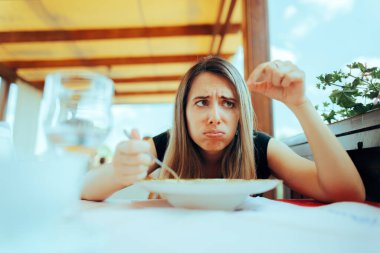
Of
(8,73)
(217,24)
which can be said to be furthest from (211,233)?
(8,73)

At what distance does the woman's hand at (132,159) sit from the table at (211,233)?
73 mm

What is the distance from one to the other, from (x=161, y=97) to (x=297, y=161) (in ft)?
19.8

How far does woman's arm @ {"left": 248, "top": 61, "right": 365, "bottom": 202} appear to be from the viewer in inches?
28.5

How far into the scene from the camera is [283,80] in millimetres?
747

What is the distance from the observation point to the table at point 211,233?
0.91 ft

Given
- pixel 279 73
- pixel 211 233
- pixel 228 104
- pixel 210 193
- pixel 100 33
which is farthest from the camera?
pixel 100 33

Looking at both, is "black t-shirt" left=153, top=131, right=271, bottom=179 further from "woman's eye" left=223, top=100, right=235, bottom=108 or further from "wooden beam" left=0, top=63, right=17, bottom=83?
"wooden beam" left=0, top=63, right=17, bottom=83

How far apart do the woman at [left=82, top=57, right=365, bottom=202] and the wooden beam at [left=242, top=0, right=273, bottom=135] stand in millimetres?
826

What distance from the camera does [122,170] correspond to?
1.62ft

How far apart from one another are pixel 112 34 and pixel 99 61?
35.0 inches

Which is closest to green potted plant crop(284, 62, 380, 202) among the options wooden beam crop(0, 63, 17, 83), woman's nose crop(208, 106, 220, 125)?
woman's nose crop(208, 106, 220, 125)

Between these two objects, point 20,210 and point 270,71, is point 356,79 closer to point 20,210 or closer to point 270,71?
point 270,71

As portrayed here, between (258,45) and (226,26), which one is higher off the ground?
(226,26)

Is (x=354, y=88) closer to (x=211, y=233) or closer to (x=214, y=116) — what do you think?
(x=214, y=116)
